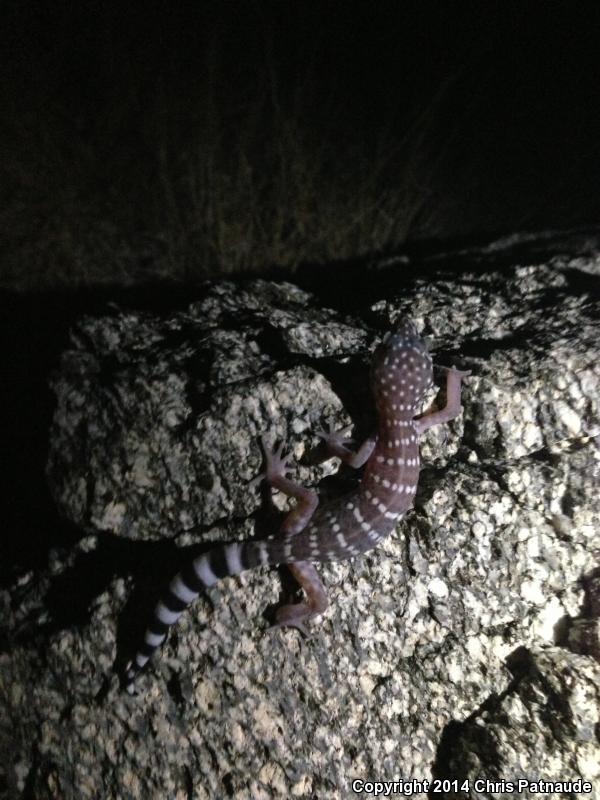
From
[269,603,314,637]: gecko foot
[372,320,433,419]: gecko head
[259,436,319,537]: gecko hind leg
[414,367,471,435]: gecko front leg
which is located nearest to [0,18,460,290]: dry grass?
[372,320,433,419]: gecko head

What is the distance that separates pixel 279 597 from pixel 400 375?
1.14 m

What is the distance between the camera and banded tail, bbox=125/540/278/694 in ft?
7.23

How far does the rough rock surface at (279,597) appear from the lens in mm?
2184

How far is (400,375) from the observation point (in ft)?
8.18

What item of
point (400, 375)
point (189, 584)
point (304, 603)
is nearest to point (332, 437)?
point (400, 375)

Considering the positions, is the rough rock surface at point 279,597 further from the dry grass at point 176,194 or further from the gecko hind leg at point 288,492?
the dry grass at point 176,194

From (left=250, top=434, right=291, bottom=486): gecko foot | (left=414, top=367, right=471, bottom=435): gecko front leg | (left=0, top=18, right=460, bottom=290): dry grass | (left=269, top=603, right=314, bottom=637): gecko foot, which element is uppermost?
(left=0, top=18, right=460, bottom=290): dry grass

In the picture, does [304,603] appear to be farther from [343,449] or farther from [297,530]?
[343,449]

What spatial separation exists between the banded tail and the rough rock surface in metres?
0.10

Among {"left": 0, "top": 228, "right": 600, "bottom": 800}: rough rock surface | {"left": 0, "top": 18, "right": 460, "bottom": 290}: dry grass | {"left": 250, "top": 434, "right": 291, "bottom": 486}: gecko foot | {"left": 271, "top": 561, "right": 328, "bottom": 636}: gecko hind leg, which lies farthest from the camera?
{"left": 0, "top": 18, "right": 460, "bottom": 290}: dry grass

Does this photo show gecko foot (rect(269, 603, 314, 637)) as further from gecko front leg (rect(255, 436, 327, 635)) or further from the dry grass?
the dry grass

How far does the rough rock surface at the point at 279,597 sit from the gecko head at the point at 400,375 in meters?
0.20

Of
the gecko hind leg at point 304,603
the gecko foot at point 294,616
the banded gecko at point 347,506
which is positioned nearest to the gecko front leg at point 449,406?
the banded gecko at point 347,506

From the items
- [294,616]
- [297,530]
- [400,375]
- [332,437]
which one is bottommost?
[294,616]
